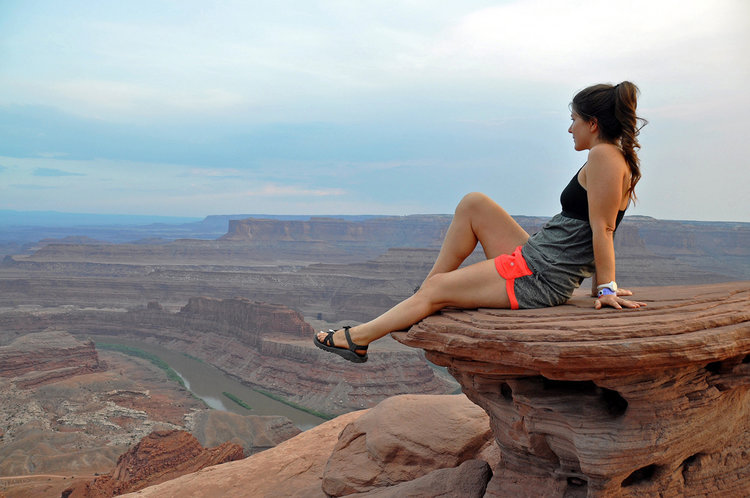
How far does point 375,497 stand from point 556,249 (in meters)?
3.33

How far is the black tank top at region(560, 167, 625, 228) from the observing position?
4484mm

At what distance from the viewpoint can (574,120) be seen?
14.9 feet

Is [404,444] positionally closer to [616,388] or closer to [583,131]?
[616,388]

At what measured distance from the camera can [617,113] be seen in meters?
4.25

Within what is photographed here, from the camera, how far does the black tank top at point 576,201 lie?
4.48 metres

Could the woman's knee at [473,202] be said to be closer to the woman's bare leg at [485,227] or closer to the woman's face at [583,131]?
the woman's bare leg at [485,227]

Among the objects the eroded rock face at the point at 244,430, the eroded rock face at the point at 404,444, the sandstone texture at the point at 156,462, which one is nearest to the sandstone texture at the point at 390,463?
the eroded rock face at the point at 404,444

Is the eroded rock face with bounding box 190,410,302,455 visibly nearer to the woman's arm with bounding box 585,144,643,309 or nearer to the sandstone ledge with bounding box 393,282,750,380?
the sandstone ledge with bounding box 393,282,750,380

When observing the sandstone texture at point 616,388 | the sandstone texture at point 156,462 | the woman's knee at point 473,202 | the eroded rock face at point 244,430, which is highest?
the woman's knee at point 473,202

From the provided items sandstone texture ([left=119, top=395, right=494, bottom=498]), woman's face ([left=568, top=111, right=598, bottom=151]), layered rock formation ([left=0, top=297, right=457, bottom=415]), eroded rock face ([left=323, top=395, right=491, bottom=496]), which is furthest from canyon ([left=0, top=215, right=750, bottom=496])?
woman's face ([left=568, top=111, right=598, bottom=151])

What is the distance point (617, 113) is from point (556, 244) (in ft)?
3.66

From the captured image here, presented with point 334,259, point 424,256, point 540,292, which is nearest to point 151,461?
point 540,292

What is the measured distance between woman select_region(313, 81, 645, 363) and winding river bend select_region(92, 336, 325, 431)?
24.8m

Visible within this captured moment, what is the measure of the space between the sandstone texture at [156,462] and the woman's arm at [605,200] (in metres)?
15.4
